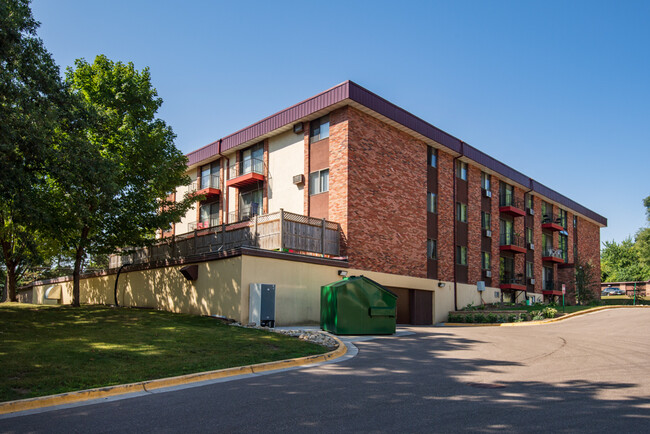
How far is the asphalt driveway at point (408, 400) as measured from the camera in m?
6.18

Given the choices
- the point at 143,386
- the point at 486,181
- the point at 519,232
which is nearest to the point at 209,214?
the point at 486,181

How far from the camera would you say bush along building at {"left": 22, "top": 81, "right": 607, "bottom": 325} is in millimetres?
20188

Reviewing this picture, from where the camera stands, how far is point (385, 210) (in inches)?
989

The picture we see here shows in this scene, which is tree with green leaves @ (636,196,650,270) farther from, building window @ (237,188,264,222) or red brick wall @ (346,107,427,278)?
building window @ (237,188,264,222)

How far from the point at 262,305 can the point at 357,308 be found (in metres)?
3.17

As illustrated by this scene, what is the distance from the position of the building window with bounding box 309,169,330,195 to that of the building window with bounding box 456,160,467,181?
34.0 ft

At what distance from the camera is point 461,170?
3166cm

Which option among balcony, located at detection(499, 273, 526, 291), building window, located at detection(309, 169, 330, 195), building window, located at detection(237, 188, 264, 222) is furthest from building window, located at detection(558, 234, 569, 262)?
building window, located at detection(237, 188, 264, 222)

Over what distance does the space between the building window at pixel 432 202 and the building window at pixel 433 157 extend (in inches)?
67.6

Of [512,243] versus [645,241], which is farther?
[645,241]

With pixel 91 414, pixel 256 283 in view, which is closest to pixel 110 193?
pixel 256 283

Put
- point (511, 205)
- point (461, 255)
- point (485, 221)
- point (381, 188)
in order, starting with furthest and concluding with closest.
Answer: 1. point (511, 205)
2. point (485, 221)
3. point (461, 255)
4. point (381, 188)

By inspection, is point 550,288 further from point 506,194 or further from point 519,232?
point 506,194

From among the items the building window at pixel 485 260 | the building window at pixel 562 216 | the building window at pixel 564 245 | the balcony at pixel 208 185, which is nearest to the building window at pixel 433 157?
the building window at pixel 485 260
